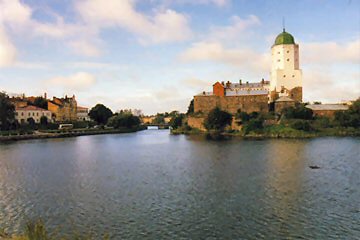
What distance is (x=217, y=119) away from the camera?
6956 cm

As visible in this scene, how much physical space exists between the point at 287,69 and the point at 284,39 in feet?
21.4

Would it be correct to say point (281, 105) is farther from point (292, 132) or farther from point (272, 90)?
point (292, 132)

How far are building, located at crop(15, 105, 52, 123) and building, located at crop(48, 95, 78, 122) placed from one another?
626 cm

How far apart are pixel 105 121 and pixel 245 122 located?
4586 centimetres

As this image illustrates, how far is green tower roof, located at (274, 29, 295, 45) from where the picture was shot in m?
75.3

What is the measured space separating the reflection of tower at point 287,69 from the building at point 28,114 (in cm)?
5332

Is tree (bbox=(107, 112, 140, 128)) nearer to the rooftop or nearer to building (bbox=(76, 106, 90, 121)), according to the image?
building (bbox=(76, 106, 90, 121))

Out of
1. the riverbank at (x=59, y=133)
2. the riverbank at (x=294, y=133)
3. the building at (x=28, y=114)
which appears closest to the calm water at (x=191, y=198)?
the riverbank at (x=294, y=133)

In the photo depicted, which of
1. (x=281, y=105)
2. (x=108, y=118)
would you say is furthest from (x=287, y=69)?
(x=108, y=118)

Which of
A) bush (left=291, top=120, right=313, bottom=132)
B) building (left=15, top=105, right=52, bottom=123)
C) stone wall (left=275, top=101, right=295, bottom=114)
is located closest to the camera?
bush (left=291, top=120, right=313, bottom=132)

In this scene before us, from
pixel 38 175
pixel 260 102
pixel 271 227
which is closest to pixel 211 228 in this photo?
pixel 271 227

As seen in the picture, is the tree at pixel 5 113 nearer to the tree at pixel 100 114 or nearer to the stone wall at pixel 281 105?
the tree at pixel 100 114

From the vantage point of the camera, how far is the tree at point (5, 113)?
66250 mm

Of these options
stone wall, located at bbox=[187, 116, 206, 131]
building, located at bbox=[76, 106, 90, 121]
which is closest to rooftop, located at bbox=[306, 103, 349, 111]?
stone wall, located at bbox=[187, 116, 206, 131]
